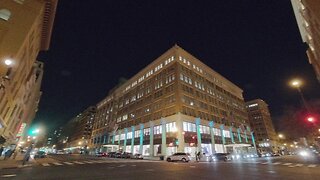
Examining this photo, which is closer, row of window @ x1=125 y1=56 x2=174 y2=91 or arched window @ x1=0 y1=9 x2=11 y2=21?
arched window @ x1=0 y1=9 x2=11 y2=21

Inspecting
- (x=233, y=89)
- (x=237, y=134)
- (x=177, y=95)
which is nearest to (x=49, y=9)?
(x=177, y=95)

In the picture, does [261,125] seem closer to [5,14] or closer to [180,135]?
[180,135]

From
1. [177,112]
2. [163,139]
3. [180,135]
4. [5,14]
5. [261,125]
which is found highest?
[261,125]

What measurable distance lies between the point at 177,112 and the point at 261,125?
338 ft

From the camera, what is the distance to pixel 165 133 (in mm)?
52688

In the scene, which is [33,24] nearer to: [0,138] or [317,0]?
[0,138]

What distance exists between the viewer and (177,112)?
51.4m

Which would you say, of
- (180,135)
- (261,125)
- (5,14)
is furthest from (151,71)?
(261,125)

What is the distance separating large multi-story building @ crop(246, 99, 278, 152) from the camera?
123 metres

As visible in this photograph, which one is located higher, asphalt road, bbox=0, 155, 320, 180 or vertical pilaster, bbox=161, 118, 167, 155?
vertical pilaster, bbox=161, 118, 167, 155

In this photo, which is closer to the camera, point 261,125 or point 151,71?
point 151,71

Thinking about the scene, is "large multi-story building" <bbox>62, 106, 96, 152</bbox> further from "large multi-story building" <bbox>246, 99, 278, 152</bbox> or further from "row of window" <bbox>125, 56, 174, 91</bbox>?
"large multi-story building" <bbox>246, 99, 278, 152</bbox>

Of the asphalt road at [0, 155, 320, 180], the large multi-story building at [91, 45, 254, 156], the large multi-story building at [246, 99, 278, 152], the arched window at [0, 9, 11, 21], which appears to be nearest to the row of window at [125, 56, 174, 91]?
the large multi-story building at [91, 45, 254, 156]

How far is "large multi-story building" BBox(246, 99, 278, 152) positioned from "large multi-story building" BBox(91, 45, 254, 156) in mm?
48671
